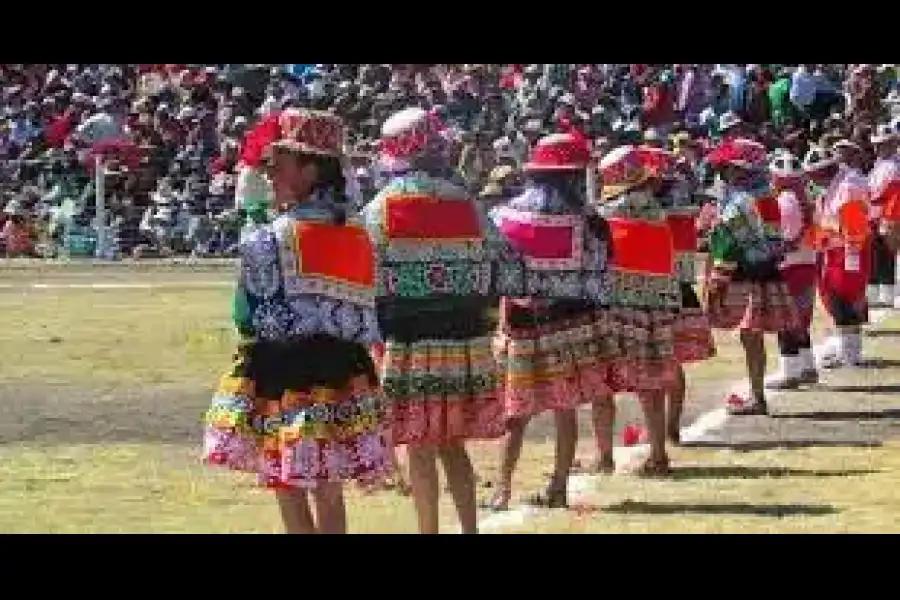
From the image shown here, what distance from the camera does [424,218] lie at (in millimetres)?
11234

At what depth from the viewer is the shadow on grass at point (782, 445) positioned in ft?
51.9

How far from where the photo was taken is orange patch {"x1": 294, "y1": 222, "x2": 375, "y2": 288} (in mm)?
10188

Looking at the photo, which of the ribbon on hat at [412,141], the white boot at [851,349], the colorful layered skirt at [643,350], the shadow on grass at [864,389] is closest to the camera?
the ribbon on hat at [412,141]

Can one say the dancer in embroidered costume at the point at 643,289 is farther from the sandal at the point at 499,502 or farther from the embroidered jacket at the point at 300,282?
the embroidered jacket at the point at 300,282

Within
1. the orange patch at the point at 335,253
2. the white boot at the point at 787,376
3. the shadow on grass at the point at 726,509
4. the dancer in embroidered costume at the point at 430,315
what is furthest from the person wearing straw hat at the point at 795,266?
the orange patch at the point at 335,253

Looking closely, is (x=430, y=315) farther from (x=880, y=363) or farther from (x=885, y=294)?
(x=885, y=294)

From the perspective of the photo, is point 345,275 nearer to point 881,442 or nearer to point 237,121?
point 881,442

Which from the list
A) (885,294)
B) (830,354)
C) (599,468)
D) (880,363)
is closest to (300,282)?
(599,468)

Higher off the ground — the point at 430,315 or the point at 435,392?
the point at 430,315

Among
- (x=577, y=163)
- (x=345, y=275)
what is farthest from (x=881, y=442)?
(x=345, y=275)

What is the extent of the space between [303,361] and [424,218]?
4.42ft

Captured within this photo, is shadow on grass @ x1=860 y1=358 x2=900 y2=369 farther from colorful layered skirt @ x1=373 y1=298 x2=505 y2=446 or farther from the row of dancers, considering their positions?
colorful layered skirt @ x1=373 y1=298 x2=505 y2=446

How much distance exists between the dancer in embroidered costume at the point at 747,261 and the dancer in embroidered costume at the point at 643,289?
225 centimetres
